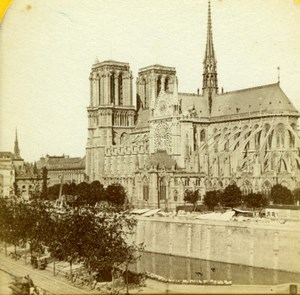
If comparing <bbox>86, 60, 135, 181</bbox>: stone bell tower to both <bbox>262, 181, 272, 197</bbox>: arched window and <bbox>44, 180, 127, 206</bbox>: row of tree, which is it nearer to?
<bbox>44, 180, 127, 206</bbox>: row of tree

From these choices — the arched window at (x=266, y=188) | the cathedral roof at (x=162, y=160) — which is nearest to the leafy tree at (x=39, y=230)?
the arched window at (x=266, y=188)

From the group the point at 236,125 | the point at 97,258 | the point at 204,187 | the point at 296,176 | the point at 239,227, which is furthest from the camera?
the point at 236,125

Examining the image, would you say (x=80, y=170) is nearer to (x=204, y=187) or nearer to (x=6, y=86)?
(x=204, y=187)

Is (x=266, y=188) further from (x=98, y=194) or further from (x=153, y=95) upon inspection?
(x=153, y=95)

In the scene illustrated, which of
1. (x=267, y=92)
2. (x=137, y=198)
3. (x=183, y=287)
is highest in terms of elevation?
(x=267, y=92)

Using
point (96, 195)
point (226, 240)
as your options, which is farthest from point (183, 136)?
point (226, 240)

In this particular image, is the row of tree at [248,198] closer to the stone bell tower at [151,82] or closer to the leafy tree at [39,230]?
the leafy tree at [39,230]

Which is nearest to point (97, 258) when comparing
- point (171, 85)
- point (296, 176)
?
point (296, 176)
